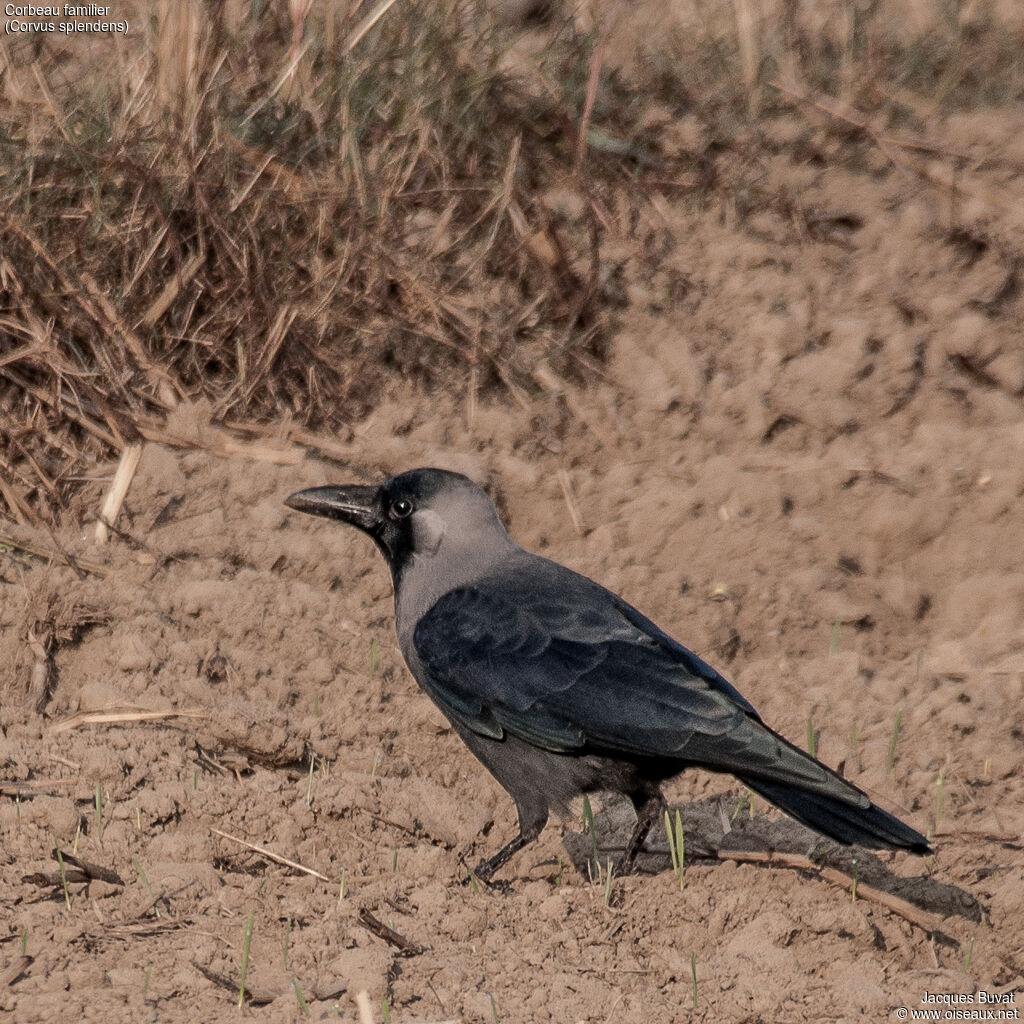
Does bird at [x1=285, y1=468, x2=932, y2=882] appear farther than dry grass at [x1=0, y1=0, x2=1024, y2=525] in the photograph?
No

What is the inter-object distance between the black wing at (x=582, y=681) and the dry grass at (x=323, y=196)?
189cm

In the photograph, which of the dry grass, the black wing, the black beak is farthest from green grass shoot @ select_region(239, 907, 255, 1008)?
the dry grass

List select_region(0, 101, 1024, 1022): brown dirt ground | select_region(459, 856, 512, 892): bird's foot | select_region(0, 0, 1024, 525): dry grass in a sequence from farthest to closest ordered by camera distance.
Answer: select_region(0, 0, 1024, 525): dry grass, select_region(459, 856, 512, 892): bird's foot, select_region(0, 101, 1024, 1022): brown dirt ground

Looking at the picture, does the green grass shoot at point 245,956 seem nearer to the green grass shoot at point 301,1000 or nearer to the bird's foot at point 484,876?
the green grass shoot at point 301,1000

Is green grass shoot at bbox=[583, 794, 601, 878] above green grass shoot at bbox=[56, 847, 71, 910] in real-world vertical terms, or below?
below

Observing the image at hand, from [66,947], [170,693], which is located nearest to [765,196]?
[170,693]

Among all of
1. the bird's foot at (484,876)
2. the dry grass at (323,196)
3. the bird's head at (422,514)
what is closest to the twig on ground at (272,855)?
the bird's foot at (484,876)

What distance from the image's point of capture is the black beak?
5.02 metres

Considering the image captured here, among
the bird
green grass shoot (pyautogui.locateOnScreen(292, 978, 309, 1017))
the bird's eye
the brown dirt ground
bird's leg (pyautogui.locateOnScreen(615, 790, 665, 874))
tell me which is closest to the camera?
green grass shoot (pyautogui.locateOnScreen(292, 978, 309, 1017))

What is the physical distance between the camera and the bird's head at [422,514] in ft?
16.0

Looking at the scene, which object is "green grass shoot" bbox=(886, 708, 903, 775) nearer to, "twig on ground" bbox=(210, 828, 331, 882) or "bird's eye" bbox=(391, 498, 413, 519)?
"bird's eye" bbox=(391, 498, 413, 519)

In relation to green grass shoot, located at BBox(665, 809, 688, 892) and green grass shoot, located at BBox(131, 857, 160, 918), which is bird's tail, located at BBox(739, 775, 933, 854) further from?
green grass shoot, located at BBox(131, 857, 160, 918)

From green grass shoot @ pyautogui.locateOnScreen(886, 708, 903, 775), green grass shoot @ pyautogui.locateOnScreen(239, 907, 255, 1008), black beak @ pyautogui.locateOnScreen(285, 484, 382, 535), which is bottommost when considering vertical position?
green grass shoot @ pyautogui.locateOnScreen(886, 708, 903, 775)

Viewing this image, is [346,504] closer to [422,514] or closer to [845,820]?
[422,514]
